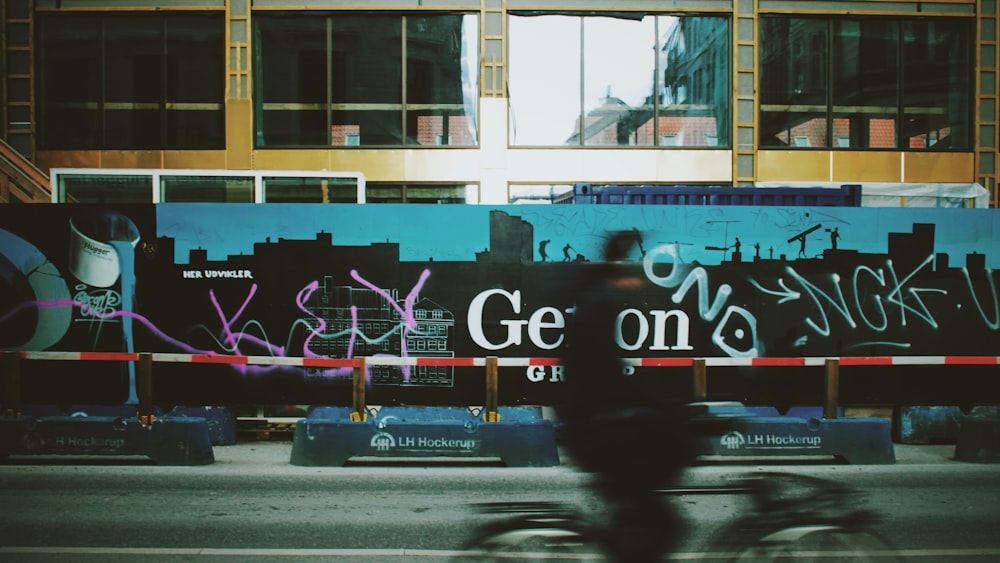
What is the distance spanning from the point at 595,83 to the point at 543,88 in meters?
1.19

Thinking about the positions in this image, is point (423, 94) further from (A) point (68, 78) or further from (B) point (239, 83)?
(A) point (68, 78)

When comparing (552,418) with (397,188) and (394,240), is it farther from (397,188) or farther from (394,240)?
(397,188)

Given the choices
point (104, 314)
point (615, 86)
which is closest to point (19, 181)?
point (104, 314)

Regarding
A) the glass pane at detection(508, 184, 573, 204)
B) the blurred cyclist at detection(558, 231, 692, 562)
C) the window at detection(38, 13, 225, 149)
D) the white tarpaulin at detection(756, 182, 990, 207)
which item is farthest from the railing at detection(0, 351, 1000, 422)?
the window at detection(38, 13, 225, 149)

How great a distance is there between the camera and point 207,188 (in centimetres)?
1464

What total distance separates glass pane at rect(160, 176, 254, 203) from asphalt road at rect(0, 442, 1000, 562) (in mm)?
6358

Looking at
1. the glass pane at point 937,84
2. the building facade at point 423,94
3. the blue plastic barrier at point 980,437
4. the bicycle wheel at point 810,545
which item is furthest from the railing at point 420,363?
the glass pane at point 937,84

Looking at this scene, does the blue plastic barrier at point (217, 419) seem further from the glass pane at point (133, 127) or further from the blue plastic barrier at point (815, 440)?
the glass pane at point (133, 127)

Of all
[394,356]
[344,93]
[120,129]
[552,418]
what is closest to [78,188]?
[120,129]

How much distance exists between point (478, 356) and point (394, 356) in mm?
1124

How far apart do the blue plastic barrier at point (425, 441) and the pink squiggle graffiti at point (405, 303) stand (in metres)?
1.94

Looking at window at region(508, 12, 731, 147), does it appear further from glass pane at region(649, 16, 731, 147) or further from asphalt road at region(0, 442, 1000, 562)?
Result: asphalt road at region(0, 442, 1000, 562)

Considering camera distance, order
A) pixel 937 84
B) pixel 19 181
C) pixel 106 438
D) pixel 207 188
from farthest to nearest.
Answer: pixel 937 84 → pixel 19 181 → pixel 207 188 → pixel 106 438

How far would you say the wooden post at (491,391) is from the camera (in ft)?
33.0
